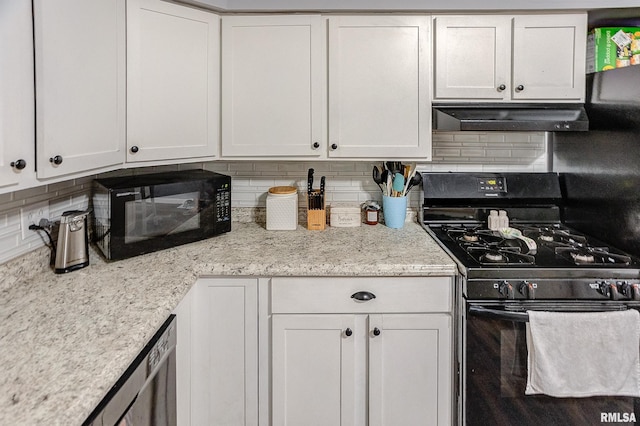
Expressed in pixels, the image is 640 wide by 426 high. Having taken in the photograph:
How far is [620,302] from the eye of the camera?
1552mm

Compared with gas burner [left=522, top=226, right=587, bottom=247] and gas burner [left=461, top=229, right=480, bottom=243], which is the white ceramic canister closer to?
gas burner [left=461, top=229, right=480, bottom=243]

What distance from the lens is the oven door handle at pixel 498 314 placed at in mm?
1513

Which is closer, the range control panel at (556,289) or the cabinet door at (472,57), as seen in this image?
the range control panel at (556,289)

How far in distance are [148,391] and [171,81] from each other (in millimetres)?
1241

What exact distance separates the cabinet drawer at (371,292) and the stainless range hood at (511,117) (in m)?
0.71

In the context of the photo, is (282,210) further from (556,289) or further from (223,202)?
(556,289)

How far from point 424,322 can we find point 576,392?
22.7 inches

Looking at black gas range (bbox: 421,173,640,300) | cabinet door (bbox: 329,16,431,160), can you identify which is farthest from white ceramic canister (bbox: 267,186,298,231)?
black gas range (bbox: 421,173,640,300)

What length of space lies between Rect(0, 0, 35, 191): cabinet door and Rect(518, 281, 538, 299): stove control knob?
65.1 inches

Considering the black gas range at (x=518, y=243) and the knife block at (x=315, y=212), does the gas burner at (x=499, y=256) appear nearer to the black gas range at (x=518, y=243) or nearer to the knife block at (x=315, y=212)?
the black gas range at (x=518, y=243)

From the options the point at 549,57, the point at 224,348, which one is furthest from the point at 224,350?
the point at 549,57

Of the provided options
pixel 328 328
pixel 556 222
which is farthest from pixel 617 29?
pixel 328 328

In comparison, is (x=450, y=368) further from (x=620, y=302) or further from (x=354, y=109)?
(x=354, y=109)

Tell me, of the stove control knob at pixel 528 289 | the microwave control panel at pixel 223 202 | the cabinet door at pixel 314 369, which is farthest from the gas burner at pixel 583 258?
the microwave control panel at pixel 223 202
